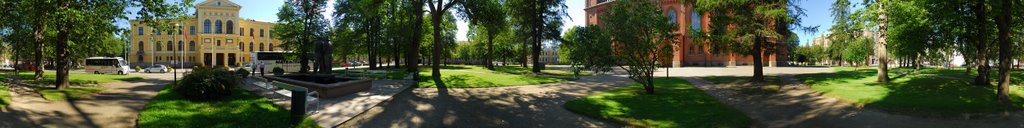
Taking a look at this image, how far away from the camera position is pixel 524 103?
1441 centimetres

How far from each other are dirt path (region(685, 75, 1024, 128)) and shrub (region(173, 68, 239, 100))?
463 inches

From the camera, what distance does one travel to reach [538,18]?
4150cm

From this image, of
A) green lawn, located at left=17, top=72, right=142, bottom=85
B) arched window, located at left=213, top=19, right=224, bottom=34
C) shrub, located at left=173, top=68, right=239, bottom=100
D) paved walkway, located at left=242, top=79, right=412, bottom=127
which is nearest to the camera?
paved walkway, located at left=242, top=79, right=412, bottom=127

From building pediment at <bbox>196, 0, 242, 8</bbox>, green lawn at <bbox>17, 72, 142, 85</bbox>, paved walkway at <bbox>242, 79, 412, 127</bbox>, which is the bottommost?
paved walkway at <bbox>242, 79, 412, 127</bbox>

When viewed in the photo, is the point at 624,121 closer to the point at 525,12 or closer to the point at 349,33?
the point at 525,12

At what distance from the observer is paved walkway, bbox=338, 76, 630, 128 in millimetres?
10422

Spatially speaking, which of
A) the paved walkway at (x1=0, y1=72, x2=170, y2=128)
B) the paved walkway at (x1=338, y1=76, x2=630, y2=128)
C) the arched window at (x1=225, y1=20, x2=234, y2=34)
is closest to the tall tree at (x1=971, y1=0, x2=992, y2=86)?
the paved walkway at (x1=338, y1=76, x2=630, y2=128)

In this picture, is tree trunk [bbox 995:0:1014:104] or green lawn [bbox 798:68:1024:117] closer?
green lawn [bbox 798:68:1024:117]

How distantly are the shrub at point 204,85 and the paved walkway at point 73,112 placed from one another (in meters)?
0.88

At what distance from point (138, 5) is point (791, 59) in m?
115

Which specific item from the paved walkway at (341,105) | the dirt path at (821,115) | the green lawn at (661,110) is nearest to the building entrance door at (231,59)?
the paved walkway at (341,105)

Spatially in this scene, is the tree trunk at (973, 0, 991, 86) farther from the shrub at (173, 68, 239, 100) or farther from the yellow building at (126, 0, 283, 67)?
the yellow building at (126, 0, 283, 67)

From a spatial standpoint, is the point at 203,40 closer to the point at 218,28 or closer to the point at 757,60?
the point at 218,28

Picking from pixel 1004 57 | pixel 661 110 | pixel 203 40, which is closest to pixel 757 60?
pixel 1004 57
